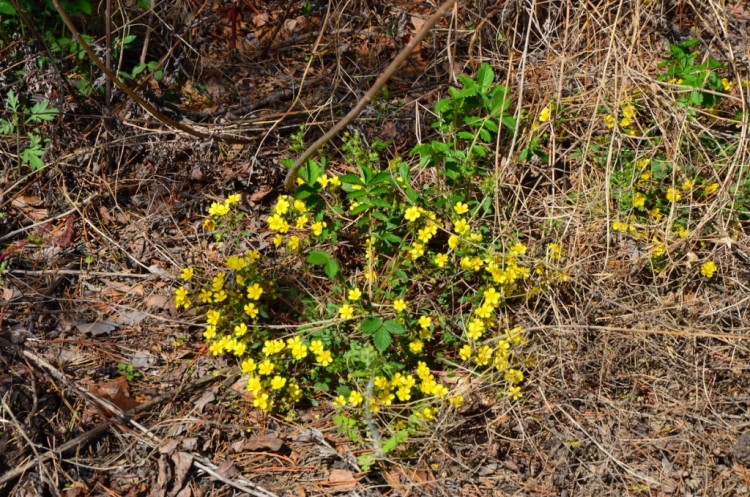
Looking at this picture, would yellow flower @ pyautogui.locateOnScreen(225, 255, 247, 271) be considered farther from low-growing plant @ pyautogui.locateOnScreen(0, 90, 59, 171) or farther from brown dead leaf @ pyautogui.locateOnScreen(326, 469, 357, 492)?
low-growing plant @ pyautogui.locateOnScreen(0, 90, 59, 171)

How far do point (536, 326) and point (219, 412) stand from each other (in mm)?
1407

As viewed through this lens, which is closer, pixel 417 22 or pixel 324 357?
pixel 324 357

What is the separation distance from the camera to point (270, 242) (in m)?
3.48

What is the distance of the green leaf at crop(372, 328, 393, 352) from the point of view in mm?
2742

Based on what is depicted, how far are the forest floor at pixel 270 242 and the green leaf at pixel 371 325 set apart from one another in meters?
0.41

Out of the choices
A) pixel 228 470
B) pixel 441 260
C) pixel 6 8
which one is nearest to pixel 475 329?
pixel 441 260

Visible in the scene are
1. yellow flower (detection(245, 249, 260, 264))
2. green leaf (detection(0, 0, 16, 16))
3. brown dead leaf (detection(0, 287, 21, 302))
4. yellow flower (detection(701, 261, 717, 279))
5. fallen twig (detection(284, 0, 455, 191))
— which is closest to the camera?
fallen twig (detection(284, 0, 455, 191))

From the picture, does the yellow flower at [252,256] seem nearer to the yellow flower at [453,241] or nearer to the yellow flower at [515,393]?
the yellow flower at [453,241]

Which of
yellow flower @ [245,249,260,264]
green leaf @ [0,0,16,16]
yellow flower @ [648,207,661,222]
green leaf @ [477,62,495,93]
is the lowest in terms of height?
yellow flower @ [648,207,661,222]

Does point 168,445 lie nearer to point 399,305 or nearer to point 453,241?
point 399,305

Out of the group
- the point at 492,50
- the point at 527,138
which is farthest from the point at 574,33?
the point at 527,138

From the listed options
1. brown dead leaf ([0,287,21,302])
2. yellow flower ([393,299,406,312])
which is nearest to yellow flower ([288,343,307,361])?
yellow flower ([393,299,406,312])

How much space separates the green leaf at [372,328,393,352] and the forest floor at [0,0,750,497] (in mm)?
378

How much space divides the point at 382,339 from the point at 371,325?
0.27 ft
